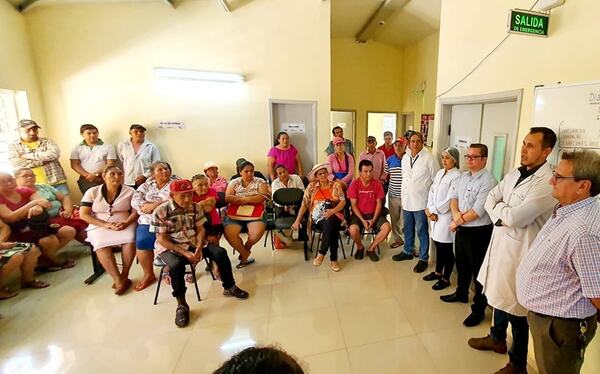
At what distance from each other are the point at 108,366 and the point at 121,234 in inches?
48.6

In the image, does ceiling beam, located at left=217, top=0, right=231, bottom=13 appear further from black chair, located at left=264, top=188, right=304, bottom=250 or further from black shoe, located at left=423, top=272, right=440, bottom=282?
black shoe, located at left=423, top=272, right=440, bottom=282

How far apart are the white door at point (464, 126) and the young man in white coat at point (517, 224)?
3.99 feet

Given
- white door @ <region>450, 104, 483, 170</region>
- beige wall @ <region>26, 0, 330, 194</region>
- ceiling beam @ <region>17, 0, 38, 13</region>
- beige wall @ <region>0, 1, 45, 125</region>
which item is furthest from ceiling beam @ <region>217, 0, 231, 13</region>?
white door @ <region>450, 104, 483, 170</region>

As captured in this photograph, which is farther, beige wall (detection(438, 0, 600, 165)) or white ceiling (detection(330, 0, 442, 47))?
white ceiling (detection(330, 0, 442, 47))

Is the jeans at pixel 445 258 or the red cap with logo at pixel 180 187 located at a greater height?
the red cap with logo at pixel 180 187

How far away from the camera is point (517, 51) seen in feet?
6.98

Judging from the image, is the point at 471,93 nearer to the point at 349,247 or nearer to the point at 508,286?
the point at 508,286

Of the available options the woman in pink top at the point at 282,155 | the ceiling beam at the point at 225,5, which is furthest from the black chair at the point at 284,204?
the ceiling beam at the point at 225,5

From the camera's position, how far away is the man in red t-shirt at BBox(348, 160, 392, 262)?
133 inches

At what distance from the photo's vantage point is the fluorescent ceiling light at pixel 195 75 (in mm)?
4039

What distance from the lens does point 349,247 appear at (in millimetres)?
3783

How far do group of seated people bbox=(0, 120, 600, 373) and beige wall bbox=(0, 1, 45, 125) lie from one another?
63 cm

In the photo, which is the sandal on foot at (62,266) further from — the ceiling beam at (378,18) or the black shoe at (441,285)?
the ceiling beam at (378,18)

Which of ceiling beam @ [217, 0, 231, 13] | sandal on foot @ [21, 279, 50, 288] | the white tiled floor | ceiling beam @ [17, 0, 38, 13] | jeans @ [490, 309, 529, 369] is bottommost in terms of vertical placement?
the white tiled floor
